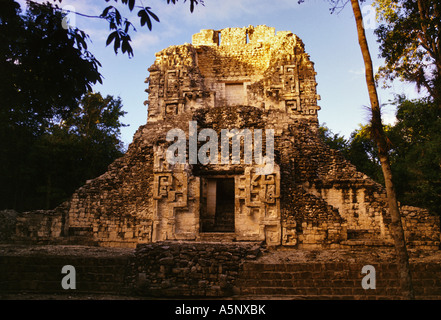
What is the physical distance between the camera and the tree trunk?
6630 mm

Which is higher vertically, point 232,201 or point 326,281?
point 232,201

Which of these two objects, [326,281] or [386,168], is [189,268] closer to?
[326,281]

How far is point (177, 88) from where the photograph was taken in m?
17.8

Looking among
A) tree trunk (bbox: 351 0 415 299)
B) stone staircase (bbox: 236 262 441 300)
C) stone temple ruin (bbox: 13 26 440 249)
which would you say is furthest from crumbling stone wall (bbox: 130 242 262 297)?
tree trunk (bbox: 351 0 415 299)

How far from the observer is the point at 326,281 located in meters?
8.34

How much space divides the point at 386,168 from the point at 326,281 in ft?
9.38

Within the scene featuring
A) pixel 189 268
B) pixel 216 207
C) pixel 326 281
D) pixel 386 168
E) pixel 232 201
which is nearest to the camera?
pixel 386 168

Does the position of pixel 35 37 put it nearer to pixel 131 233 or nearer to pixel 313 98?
pixel 131 233

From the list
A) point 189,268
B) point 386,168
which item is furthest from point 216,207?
point 386,168

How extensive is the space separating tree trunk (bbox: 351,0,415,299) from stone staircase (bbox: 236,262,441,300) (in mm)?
1251

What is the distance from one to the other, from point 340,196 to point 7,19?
11209mm

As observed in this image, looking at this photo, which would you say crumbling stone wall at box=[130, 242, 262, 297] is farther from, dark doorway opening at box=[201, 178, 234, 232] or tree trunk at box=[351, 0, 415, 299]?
tree trunk at box=[351, 0, 415, 299]

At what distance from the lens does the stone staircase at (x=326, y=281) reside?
7945 mm

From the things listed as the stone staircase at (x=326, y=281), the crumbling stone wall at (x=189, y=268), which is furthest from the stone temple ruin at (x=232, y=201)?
the stone staircase at (x=326, y=281)
